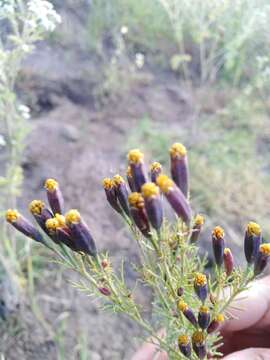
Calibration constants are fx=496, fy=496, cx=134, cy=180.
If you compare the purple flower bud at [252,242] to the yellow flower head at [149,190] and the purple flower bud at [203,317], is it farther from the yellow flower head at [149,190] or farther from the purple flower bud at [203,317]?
the yellow flower head at [149,190]

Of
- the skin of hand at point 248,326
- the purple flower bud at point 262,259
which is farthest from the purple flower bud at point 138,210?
the skin of hand at point 248,326

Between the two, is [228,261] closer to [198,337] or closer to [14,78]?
[198,337]

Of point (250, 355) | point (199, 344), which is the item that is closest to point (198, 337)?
point (199, 344)

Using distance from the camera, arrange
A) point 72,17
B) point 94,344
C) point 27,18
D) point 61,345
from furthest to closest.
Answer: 1. point 72,17
2. point 94,344
3. point 61,345
4. point 27,18

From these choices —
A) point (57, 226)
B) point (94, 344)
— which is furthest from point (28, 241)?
point (57, 226)

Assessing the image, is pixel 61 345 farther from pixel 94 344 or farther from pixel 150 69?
pixel 150 69
